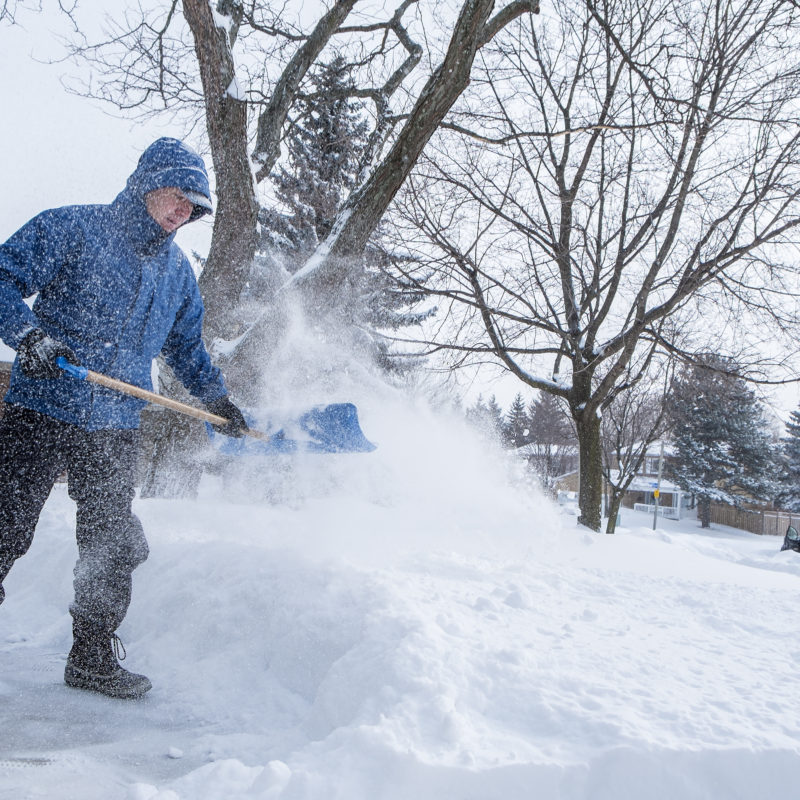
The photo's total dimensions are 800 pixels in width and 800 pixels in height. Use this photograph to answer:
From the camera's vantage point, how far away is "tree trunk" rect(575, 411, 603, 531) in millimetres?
7898

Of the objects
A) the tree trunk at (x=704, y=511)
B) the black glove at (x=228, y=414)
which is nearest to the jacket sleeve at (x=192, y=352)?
the black glove at (x=228, y=414)

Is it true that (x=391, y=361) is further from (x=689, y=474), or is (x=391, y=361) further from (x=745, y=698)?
(x=689, y=474)

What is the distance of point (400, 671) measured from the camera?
5.65ft

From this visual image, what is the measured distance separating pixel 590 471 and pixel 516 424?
46.0 m

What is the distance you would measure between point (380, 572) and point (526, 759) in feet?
4.32

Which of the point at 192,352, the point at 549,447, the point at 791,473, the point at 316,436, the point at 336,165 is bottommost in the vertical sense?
the point at 316,436

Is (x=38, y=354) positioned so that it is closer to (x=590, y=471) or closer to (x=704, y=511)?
(x=590, y=471)

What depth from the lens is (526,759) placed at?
1.33m

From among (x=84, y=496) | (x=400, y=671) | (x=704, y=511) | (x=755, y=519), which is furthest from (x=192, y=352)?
(x=704, y=511)

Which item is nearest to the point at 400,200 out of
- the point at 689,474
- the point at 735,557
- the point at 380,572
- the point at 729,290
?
the point at 729,290

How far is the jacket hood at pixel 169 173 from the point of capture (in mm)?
2104

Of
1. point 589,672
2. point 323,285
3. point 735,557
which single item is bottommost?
point 735,557

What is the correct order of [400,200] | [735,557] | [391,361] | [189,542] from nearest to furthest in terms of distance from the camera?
[189,542] < [400,200] < [391,361] < [735,557]

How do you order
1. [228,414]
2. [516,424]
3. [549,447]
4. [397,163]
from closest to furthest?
[228,414] < [397,163] < [549,447] < [516,424]
